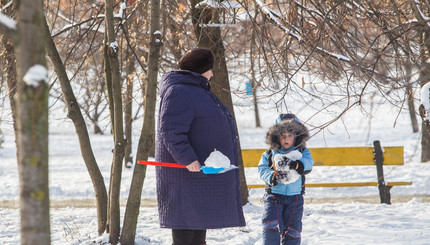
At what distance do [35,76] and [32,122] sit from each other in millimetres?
156

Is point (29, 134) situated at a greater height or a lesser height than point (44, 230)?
greater

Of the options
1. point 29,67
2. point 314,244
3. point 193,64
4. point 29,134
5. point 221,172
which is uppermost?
point 193,64

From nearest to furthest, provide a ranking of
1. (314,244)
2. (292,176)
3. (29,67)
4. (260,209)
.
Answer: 1. (29,67)
2. (292,176)
3. (314,244)
4. (260,209)

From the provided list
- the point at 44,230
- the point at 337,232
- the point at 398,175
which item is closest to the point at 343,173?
the point at 398,175

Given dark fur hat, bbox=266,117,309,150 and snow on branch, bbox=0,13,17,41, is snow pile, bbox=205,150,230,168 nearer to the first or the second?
dark fur hat, bbox=266,117,309,150

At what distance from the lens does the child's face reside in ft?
13.3

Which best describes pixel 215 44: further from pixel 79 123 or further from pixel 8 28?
pixel 8 28

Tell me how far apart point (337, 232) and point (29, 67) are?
12.7 feet

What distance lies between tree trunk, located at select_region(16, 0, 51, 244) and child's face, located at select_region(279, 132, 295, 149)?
2557 mm

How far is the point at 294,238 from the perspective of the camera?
3.96 meters

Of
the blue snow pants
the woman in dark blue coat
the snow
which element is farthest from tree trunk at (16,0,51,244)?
the blue snow pants

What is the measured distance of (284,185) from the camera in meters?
4.00

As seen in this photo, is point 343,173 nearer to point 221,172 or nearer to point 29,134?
point 221,172

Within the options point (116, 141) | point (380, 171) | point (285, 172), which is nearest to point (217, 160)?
point (285, 172)
